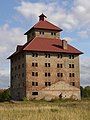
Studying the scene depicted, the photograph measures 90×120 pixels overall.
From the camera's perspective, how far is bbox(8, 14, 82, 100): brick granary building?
73562 mm

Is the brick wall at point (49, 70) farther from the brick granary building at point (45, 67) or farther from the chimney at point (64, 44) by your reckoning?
the chimney at point (64, 44)

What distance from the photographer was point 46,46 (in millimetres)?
76688

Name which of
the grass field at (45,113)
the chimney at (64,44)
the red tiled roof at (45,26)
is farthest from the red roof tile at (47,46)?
the grass field at (45,113)

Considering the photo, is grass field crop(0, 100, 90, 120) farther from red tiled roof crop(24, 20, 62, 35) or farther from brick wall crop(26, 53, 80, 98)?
red tiled roof crop(24, 20, 62, 35)

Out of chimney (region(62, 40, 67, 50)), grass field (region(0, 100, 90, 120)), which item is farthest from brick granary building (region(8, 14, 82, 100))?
grass field (region(0, 100, 90, 120))

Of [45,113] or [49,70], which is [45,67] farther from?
[45,113]

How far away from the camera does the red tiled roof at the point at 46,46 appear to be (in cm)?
7450

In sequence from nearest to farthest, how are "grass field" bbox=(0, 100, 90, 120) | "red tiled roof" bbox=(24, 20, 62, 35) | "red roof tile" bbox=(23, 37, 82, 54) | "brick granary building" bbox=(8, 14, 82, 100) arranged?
"grass field" bbox=(0, 100, 90, 120)
"brick granary building" bbox=(8, 14, 82, 100)
"red roof tile" bbox=(23, 37, 82, 54)
"red tiled roof" bbox=(24, 20, 62, 35)

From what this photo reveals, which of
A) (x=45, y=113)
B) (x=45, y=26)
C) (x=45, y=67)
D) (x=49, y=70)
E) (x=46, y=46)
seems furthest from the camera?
(x=45, y=26)

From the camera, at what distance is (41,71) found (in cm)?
7450

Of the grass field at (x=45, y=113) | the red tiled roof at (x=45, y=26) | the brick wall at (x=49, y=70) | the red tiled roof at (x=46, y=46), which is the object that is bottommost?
the grass field at (x=45, y=113)

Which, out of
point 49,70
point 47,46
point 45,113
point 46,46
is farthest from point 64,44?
point 45,113

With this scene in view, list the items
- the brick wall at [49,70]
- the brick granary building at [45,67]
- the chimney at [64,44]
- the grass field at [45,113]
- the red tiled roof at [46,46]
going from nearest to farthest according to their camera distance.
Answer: the grass field at [45,113] < the brick wall at [49,70] < the brick granary building at [45,67] < the red tiled roof at [46,46] < the chimney at [64,44]

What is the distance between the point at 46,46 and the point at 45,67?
17.1 feet
